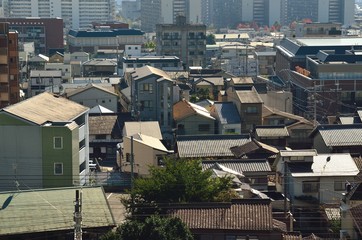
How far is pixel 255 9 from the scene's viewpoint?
2699 inches

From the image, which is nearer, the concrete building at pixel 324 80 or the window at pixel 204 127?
the window at pixel 204 127

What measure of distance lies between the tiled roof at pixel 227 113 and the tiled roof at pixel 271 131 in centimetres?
122

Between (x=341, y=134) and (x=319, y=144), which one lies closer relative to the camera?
(x=341, y=134)

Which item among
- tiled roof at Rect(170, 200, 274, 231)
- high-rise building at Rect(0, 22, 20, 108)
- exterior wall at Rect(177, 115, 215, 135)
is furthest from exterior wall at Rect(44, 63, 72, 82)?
tiled roof at Rect(170, 200, 274, 231)

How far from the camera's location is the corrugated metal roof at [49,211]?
949 centimetres

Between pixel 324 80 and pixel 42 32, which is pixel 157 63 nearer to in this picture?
pixel 324 80

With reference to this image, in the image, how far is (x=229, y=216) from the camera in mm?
9555

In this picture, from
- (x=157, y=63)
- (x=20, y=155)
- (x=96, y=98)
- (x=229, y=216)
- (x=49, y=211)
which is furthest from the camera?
(x=157, y=63)

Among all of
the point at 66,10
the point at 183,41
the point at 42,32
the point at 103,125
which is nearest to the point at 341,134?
the point at 103,125

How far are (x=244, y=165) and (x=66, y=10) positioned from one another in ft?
165

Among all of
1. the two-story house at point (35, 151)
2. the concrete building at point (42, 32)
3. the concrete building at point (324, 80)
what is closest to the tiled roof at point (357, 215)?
the two-story house at point (35, 151)

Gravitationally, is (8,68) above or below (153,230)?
above

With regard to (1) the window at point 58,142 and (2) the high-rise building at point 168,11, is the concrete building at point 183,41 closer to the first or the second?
(2) the high-rise building at point 168,11

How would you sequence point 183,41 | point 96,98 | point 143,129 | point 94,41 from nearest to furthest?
point 143,129 → point 96,98 → point 183,41 → point 94,41
